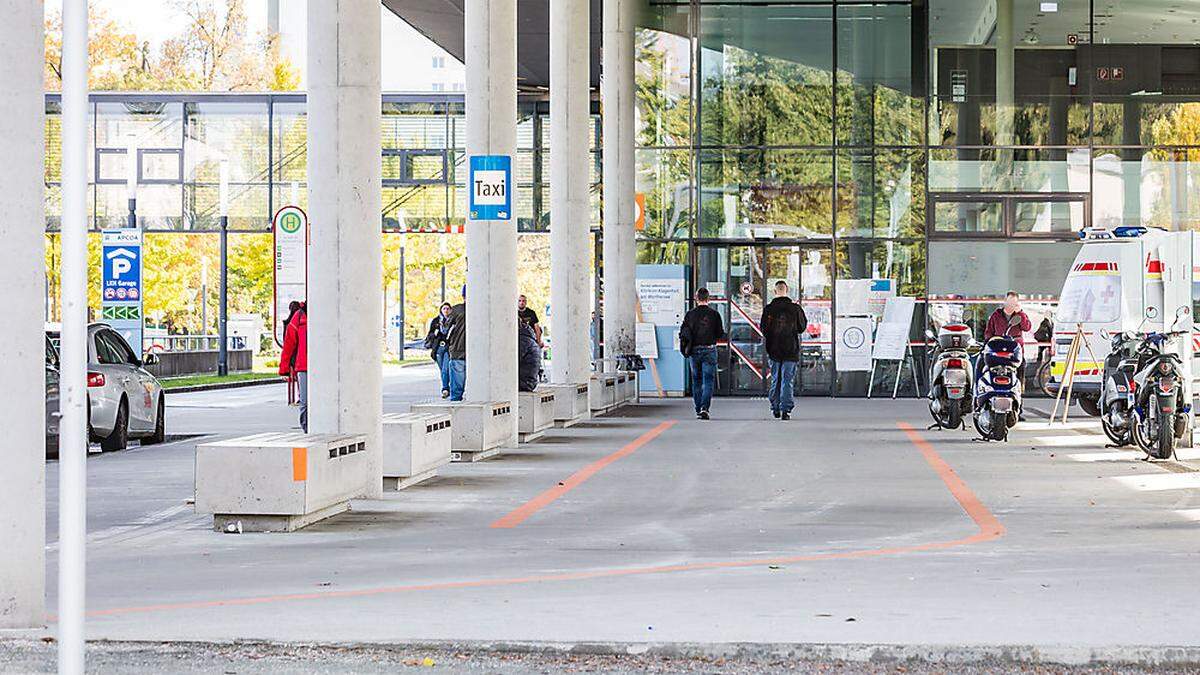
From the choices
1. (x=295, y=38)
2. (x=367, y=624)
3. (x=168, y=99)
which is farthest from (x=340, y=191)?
(x=295, y=38)

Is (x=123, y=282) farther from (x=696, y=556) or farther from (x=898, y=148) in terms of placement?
(x=696, y=556)

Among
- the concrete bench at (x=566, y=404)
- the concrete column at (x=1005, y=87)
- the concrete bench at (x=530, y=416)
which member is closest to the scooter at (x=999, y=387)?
the concrete bench at (x=530, y=416)

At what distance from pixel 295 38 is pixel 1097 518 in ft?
354

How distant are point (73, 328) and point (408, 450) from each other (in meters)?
10.1

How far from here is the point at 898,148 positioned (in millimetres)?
37688

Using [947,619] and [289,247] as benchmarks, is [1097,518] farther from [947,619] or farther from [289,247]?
[289,247]

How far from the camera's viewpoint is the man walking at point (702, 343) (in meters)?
→ 29.5

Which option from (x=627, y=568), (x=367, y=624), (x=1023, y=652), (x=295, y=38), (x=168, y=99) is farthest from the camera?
(x=295, y=38)

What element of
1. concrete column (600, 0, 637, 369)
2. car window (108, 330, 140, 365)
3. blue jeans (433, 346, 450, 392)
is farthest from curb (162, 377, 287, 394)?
car window (108, 330, 140, 365)

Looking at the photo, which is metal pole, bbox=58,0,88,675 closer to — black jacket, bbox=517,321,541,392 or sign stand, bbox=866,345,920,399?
black jacket, bbox=517,321,541,392

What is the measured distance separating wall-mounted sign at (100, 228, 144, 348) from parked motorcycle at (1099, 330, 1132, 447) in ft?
54.8

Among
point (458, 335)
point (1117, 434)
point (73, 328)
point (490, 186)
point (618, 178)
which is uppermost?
point (618, 178)

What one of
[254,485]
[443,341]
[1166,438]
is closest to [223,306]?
[443,341]

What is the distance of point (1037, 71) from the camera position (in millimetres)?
37812
